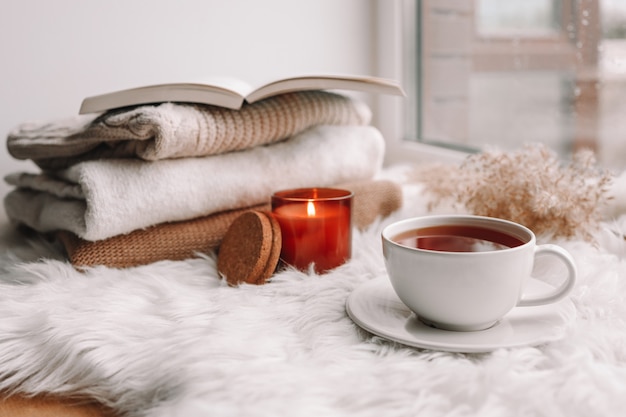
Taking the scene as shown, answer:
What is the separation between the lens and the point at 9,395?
1.72 feet

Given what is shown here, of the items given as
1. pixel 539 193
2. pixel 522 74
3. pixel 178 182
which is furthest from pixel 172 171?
pixel 522 74

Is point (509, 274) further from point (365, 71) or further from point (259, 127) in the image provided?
point (365, 71)

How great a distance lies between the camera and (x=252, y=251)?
69 centimetres

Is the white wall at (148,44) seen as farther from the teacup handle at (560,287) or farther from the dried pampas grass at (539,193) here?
the teacup handle at (560,287)

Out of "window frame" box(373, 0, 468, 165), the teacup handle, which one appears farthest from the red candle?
"window frame" box(373, 0, 468, 165)

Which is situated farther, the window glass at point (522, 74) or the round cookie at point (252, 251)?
the window glass at point (522, 74)

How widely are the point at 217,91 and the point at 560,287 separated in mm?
457

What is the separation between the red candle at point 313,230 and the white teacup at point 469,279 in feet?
0.55

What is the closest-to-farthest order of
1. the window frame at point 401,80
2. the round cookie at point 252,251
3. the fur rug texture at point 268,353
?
the fur rug texture at point 268,353 → the round cookie at point 252,251 → the window frame at point 401,80

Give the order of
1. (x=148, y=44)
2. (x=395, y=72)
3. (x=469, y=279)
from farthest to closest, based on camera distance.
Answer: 1. (x=395, y=72)
2. (x=148, y=44)
3. (x=469, y=279)

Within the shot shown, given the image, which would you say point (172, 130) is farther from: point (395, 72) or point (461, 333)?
point (395, 72)

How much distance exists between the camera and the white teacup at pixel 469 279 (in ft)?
1.61

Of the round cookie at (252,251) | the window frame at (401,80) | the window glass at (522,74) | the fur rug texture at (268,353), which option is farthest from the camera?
the window frame at (401,80)

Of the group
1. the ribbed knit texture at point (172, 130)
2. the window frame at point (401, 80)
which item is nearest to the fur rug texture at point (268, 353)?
the ribbed knit texture at point (172, 130)
